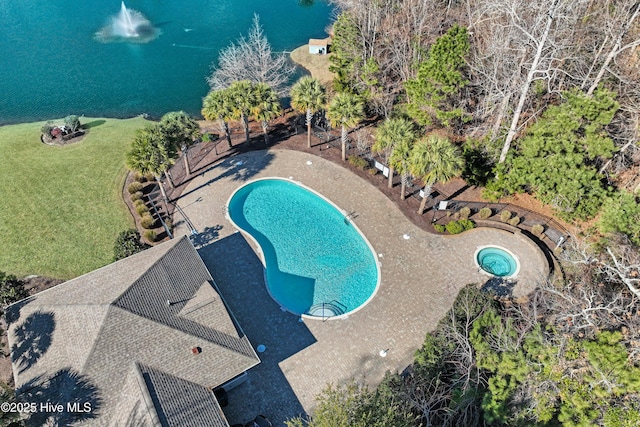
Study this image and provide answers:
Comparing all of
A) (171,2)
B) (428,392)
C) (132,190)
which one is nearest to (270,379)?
(428,392)

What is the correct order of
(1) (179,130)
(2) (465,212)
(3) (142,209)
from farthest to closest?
1. (1) (179,130)
2. (3) (142,209)
3. (2) (465,212)

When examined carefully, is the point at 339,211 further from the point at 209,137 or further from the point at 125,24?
the point at 125,24

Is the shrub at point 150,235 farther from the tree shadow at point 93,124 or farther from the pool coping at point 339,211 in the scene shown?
the tree shadow at point 93,124

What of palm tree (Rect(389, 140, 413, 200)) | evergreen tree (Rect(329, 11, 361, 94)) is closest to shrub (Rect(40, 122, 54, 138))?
evergreen tree (Rect(329, 11, 361, 94))

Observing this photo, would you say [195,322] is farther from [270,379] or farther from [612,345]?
[612,345]

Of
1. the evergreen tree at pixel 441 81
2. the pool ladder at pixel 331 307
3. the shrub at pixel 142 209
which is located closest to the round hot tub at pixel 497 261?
the pool ladder at pixel 331 307

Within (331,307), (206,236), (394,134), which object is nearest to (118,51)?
(206,236)
